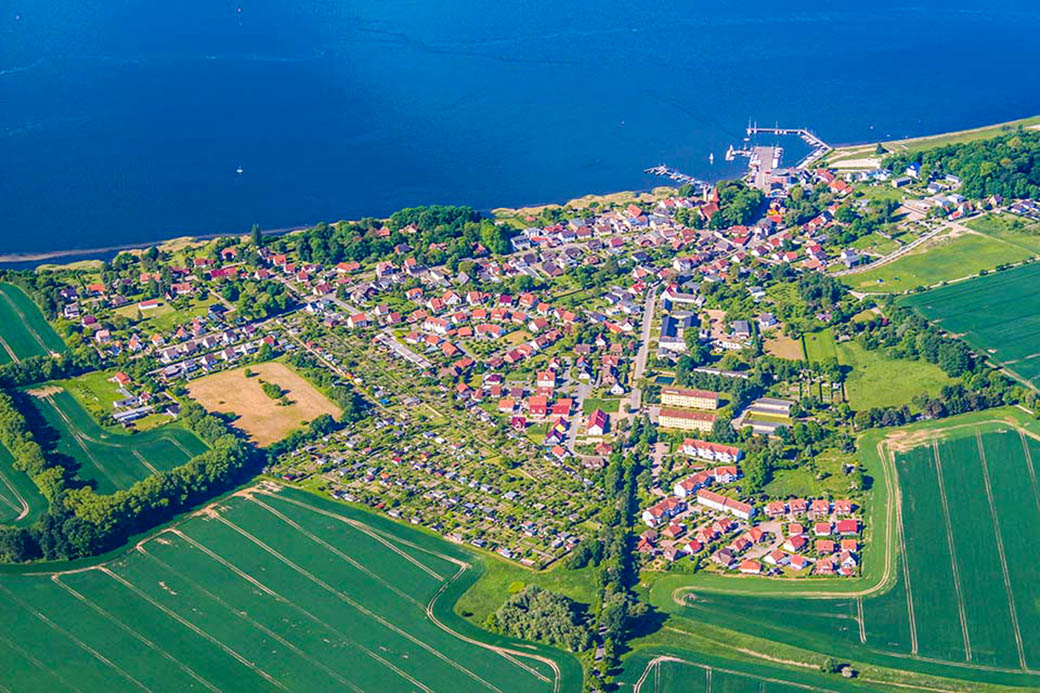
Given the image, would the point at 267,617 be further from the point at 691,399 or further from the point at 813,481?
the point at 813,481

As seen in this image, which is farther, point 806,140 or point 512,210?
point 806,140

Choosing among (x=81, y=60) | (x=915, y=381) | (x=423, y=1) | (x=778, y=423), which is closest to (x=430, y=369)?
(x=778, y=423)

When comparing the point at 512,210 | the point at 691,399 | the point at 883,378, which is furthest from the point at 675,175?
the point at 691,399

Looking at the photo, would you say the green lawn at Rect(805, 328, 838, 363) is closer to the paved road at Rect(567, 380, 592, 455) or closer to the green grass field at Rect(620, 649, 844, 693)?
the paved road at Rect(567, 380, 592, 455)

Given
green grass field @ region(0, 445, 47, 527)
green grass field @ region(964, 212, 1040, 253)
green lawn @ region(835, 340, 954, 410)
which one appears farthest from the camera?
green grass field @ region(964, 212, 1040, 253)

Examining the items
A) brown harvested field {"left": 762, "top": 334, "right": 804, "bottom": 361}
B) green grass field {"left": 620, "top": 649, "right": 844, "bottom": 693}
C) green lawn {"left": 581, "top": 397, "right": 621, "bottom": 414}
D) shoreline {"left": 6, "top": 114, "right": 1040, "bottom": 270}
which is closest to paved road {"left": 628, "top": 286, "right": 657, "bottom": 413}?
green lawn {"left": 581, "top": 397, "right": 621, "bottom": 414}

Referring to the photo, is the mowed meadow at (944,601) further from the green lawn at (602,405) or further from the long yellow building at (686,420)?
the green lawn at (602,405)

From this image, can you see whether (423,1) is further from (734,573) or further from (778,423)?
(734,573)
